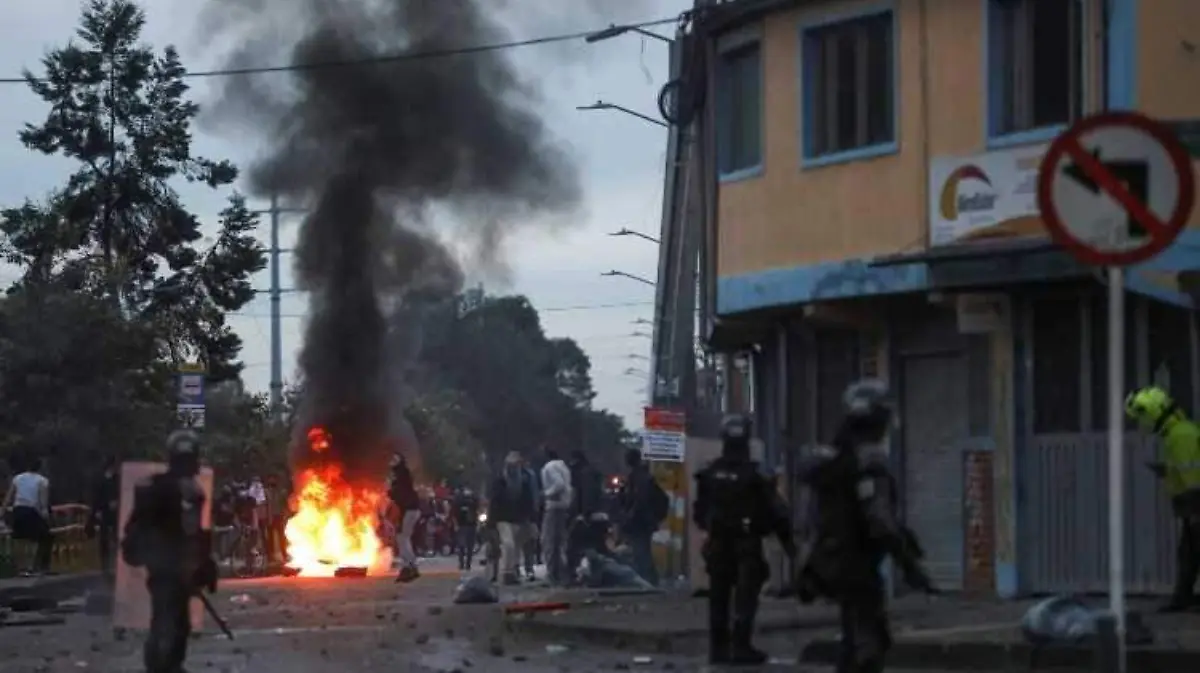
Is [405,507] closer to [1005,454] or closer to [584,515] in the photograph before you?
[584,515]

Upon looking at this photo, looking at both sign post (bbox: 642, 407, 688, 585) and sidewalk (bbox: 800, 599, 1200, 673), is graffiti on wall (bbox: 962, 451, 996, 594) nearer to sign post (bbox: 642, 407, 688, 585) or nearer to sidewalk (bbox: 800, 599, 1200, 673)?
sidewalk (bbox: 800, 599, 1200, 673)

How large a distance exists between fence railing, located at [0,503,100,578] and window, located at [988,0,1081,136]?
17.9 meters

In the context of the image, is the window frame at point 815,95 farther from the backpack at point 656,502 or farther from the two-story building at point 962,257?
the backpack at point 656,502

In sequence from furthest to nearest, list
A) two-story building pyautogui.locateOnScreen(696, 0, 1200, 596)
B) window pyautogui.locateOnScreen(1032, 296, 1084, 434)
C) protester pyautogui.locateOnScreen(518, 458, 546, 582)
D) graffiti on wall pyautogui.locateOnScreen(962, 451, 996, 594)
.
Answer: protester pyautogui.locateOnScreen(518, 458, 546, 582), graffiti on wall pyautogui.locateOnScreen(962, 451, 996, 594), window pyautogui.locateOnScreen(1032, 296, 1084, 434), two-story building pyautogui.locateOnScreen(696, 0, 1200, 596)

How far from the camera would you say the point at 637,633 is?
18.0 meters

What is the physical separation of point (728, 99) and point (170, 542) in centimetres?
1133

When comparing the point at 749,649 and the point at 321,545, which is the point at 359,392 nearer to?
the point at 321,545

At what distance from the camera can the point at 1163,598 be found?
62.7 feet

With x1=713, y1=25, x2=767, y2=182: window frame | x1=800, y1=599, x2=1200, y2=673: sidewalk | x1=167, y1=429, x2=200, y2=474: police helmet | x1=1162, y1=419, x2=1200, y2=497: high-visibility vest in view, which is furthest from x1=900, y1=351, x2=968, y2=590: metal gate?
x1=167, y1=429, x2=200, y2=474: police helmet

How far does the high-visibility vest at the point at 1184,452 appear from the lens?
17344 millimetres

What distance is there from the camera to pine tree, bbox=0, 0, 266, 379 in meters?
57.4

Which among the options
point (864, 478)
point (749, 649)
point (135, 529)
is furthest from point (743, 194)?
point (864, 478)

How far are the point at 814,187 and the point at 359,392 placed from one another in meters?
24.1

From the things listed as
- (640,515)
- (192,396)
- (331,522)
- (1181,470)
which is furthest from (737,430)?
(331,522)
